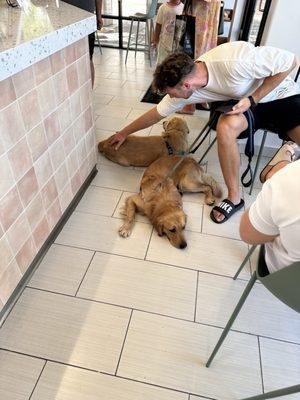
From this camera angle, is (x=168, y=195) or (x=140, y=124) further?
(x=140, y=124)

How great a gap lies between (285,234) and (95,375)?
2.96ft

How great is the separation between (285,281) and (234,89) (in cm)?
131

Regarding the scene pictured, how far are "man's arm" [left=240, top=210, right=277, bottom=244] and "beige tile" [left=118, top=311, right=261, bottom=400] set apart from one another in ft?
2.08

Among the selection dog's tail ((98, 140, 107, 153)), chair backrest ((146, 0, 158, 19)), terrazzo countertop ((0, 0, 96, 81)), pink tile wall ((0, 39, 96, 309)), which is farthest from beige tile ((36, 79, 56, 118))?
chair backrest ((146, 0, 158, 19))

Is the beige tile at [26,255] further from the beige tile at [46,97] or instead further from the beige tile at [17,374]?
the beige tile at [46,97]

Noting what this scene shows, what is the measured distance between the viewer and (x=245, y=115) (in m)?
1.74

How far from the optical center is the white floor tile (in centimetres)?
130

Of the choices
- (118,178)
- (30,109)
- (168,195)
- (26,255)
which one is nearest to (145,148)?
(118,178)

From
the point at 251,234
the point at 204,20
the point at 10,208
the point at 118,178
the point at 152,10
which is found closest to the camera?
the point at 251,234

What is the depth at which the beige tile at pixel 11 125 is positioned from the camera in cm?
107

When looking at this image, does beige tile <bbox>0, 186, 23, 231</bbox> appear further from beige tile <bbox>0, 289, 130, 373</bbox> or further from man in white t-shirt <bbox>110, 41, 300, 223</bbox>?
man in white t-shirt <bbox>110, 41, 300, 223</bbox>

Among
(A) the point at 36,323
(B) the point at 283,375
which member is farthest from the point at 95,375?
(B) the point at 283,375

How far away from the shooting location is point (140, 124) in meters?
2.04

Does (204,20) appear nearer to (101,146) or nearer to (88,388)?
(101,146)
